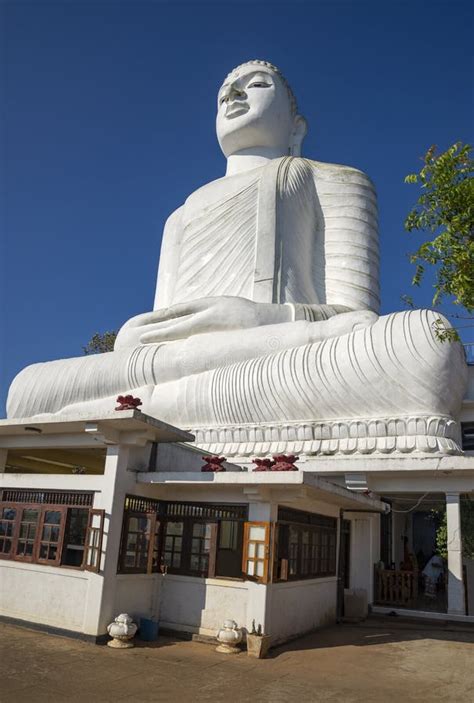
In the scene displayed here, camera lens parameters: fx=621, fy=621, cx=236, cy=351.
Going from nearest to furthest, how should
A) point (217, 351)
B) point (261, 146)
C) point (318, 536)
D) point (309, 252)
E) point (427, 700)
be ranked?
point (427, 700) → point (318, 536) → point (217, 351) → point (309, 252) → point (261, 146)

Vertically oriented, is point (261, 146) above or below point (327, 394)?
above

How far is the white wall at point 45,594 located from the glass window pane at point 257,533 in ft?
6.06

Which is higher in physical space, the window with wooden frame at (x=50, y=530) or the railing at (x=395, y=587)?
the window with wooden frame at (x=50, y=530)

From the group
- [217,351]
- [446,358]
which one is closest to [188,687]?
[446,358]

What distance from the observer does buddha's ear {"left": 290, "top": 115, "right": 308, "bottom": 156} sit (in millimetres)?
17906

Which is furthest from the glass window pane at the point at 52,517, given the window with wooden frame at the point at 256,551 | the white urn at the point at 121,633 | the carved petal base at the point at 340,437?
the carved petal base at the point at 340,437

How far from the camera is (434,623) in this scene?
8.86 metres

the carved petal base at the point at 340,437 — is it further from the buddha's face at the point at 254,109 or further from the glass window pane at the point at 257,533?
the buddha's face at the point at 254,109

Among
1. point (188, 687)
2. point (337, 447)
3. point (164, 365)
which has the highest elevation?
point (164, 365)

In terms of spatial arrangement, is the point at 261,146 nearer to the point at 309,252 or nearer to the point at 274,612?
the point at 309,252

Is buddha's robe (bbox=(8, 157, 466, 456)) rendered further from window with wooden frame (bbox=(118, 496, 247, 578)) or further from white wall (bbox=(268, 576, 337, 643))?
window with wooden frame (bbox=(118, 496, 247, 578))

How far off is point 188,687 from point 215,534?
7.20 ft

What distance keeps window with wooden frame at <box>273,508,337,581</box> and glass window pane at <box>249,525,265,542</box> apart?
0.18 m

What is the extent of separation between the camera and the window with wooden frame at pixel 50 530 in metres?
6.93
